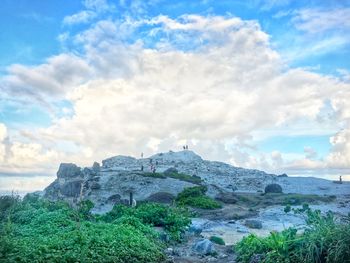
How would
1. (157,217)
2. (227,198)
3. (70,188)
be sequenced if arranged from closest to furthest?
(157,217) < (227,198) < (70,188)

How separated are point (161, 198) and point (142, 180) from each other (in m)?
7.51

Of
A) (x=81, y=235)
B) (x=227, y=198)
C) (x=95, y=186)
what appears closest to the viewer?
(x=81, y=235)

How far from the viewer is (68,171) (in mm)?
54750

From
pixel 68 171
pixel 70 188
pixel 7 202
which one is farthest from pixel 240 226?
pixel 68 171

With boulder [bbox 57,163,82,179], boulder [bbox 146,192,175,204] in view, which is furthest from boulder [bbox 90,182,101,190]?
boulder [bbox 57,163,82,179]

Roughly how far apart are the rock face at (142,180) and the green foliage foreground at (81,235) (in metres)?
3.98

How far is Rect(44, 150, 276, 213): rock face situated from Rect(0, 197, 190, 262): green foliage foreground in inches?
157

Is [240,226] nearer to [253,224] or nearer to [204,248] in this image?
[253,224]

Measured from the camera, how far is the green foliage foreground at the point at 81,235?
959cm

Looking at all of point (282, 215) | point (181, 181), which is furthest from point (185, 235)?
point (181, 181)

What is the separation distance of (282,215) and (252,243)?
16363 mm

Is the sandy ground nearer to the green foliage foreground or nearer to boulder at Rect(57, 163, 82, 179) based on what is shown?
the green foliage foreground

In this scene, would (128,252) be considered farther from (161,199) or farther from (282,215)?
(161,199)

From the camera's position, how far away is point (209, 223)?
2150cm
